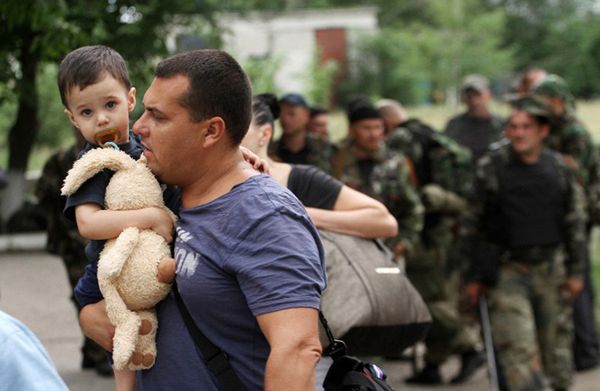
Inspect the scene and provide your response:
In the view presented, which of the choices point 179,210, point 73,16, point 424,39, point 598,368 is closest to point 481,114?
point 598,368

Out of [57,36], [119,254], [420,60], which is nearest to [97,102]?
[119,254]

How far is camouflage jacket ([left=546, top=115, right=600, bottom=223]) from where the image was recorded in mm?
9352

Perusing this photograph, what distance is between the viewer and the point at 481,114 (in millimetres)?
11703

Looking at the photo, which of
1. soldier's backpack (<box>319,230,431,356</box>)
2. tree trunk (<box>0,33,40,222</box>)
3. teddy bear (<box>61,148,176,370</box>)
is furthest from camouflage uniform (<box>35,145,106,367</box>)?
tree trunk (<box>0,33,40,222</box>)

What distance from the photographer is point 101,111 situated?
3477 mm

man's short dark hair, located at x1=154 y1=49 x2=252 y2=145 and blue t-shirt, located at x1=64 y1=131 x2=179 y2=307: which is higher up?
man's short dark hair, located at x1=154 y1=49 x2=252 y2=145

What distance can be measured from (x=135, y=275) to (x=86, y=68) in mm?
760

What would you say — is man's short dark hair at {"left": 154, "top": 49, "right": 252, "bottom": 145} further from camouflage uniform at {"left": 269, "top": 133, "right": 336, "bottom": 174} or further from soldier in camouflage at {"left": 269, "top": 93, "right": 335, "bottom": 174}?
soldier in camouflage at {"left": 269, "top": 93, "right": 335, "bottom": 174}

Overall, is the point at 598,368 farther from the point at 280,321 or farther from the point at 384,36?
the point at 384,36

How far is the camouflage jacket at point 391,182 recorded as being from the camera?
8438 mm

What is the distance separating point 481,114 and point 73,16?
15.7 feet

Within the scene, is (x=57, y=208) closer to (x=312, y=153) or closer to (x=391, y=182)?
(x=312, y=153)

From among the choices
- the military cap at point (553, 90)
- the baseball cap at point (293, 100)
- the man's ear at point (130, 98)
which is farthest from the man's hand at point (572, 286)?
the man's ear at point (130, 98)

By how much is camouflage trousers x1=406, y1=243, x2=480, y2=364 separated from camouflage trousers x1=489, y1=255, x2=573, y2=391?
127 centimetres
